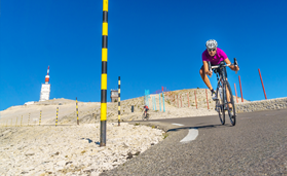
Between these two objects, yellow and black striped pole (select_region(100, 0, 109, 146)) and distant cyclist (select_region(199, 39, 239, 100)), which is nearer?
yellow and black striped pole (select_region(100, 0, 109, 146))

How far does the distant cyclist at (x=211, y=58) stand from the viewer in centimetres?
381

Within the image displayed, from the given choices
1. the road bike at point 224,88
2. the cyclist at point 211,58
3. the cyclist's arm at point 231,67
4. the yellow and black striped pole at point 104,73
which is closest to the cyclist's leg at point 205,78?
the cyclist at point 211,58

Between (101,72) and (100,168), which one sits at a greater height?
(101,72)

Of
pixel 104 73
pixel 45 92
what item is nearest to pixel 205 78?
pixel 104 73

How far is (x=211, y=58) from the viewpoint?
3961 millimetres

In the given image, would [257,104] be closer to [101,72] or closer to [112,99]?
[101,72]

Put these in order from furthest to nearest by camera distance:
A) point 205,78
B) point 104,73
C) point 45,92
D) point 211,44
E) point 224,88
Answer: point 45,92 → point 205,78 → point 224,88 → point 211,44 → point 104,73

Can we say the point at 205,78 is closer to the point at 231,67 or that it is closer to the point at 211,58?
the point at 211,58

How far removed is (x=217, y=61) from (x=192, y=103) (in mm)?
26114

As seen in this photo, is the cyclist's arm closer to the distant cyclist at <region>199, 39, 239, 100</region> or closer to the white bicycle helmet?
the distant cyclist at <region>199, 39, 239, 100</region>

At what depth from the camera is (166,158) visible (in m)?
1.74

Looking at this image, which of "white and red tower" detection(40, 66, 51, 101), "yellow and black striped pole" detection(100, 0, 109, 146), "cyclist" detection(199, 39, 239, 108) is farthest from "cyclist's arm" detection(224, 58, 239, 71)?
"white and red tower" detection(40, 66, 51, 101)

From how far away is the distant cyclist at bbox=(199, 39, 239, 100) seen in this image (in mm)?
3809

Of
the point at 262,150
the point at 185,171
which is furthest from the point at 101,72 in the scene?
the point at 262,150
